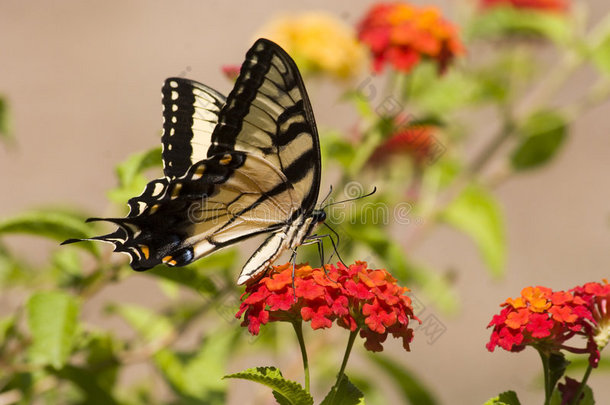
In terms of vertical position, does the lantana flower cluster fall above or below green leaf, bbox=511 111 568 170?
below

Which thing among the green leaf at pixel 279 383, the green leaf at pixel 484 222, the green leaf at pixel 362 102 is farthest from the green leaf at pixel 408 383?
the green leaf at pixel 279 383

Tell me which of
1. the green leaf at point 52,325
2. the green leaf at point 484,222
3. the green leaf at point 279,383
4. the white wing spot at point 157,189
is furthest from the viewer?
the green leaf at point 484,222

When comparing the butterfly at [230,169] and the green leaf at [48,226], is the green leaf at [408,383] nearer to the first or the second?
the butterfly at [230,169]

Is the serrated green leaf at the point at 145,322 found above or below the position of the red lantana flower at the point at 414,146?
below

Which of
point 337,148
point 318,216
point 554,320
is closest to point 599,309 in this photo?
point 554,320

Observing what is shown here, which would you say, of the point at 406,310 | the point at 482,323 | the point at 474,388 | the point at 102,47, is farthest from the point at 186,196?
the point at 102,47

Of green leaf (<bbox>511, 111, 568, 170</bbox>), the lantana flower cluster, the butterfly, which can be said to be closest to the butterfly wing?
the butterfly

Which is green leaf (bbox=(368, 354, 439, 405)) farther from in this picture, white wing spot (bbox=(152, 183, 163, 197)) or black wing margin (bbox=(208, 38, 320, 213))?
white wing spot (bbox=(152, 183, 163, 197))

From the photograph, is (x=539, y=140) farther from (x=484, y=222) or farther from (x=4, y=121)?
(x=4, y=121)
